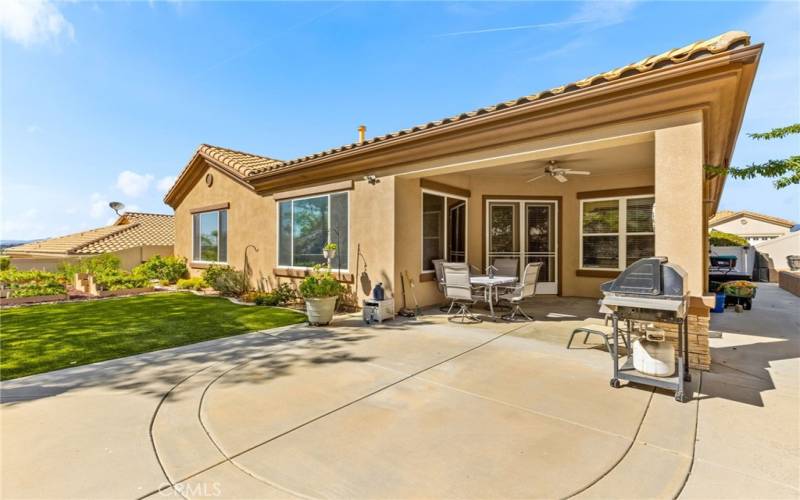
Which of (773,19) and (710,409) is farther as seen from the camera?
(773,19)

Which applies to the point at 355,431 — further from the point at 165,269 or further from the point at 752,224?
the point at 752,224

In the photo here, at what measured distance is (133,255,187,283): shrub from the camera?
14445 millimetres

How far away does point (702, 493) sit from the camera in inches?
88.2

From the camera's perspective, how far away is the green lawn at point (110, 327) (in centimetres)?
507

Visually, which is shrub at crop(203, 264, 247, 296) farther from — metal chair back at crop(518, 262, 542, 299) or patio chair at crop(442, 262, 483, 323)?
metal chair back at crop(518, 262, 542, 299)

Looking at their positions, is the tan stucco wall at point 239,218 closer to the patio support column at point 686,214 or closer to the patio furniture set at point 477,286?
the patio furniture set at point 477,286

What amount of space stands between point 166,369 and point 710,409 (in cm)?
618

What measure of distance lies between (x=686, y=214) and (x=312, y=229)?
26.6ft

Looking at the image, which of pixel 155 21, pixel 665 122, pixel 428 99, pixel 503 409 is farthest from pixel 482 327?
pixel 155 21

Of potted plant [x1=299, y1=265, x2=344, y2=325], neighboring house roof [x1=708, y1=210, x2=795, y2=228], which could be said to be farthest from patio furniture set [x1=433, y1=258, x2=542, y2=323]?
neighboring house roof [x1=708, y1=210, x2=795, y2=228]

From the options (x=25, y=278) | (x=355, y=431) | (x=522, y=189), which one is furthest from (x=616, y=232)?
(x=25, y=278)

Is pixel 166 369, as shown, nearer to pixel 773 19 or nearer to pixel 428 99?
pixel 773 19

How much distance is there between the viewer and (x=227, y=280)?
11.6m

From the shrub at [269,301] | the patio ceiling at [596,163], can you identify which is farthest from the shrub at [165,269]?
the patio ceiling at [596,163]
